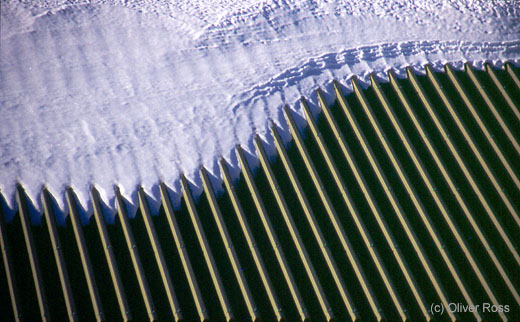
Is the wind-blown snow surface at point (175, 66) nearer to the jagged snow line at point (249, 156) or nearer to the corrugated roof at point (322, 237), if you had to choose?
the jagged snow line at point (249, 156)

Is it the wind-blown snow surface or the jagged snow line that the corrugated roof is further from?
the wind-blown snow surface

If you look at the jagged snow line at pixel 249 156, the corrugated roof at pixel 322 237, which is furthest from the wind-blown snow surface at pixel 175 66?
the corrugated roof at pixel 322 237

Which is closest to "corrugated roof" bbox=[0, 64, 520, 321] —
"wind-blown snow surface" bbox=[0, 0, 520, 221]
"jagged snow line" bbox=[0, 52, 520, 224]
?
"jagged snow line" bbox=[0, 52, 520, 224]

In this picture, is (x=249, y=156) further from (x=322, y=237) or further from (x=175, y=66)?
(x=175, y=66)

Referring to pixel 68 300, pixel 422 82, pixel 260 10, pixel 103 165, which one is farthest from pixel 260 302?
pixel 260 10

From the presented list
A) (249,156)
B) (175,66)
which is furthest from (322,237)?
(175,66)

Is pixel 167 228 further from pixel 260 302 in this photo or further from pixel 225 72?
pixel 225 72
